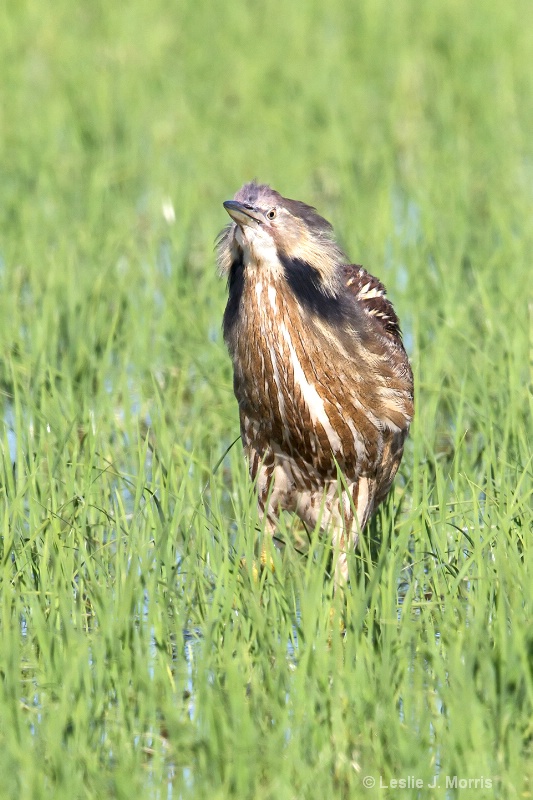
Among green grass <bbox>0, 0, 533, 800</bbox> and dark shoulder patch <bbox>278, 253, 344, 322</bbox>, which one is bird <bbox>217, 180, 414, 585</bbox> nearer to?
dark shoulder patch <bbox>278, 253, 344, 322</bbox>

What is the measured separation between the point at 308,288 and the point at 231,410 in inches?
49.2

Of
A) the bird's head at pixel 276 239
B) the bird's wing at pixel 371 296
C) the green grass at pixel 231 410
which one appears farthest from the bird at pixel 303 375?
the bird's wing at pixel 371 296

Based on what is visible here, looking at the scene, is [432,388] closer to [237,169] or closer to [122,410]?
[122,410]

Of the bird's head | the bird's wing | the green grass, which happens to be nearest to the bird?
the bird's head

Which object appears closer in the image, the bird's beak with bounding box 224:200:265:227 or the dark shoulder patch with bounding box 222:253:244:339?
the bird's beak with bounding box 224:200:265:227

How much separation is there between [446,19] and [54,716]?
8648 mm

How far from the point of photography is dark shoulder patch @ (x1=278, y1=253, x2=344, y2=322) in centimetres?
448

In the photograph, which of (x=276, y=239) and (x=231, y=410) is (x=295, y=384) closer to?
(x=276, y=239)

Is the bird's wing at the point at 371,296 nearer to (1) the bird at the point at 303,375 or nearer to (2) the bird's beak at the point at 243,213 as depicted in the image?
(1) the bird at the point at 303,375

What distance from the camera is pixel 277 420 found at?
14.9 feet

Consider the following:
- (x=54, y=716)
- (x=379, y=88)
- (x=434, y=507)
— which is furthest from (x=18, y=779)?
(x=379, y=88)

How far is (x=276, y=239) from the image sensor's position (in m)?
4.45

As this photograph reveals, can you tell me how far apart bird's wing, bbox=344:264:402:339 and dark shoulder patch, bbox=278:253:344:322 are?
0.44 meters

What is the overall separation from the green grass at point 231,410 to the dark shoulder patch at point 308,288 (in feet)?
1.85
